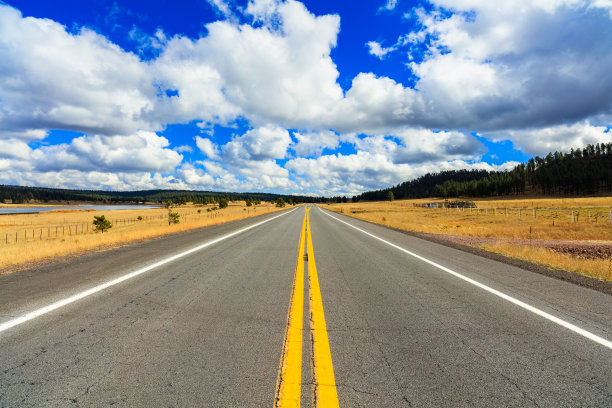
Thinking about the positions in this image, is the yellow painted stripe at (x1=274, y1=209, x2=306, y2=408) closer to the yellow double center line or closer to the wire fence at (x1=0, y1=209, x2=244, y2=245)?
the yellow double center line

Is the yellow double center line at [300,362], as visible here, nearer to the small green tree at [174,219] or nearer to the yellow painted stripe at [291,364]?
the yellow painted stripe at [291,364]

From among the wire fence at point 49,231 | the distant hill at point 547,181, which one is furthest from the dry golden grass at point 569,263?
the distant hill at point 547,181

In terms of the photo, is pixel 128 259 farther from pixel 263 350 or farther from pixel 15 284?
pixel 263 350

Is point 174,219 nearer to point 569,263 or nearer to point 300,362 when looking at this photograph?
point 569,263

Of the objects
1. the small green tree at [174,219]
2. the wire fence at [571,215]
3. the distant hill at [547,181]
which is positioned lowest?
the small green tree at [174,219]

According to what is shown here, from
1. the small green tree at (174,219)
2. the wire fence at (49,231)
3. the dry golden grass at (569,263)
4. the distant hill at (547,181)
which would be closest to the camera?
the dry golden grass at (569,263)

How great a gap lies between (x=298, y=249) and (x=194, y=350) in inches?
292

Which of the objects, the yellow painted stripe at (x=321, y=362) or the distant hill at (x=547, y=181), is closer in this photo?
the yellow painted stripe at (x=321, y=362)

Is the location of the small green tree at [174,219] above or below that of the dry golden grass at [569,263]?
below

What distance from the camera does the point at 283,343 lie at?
2953 mm

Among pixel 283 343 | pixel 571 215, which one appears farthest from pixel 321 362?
pixel 571 215

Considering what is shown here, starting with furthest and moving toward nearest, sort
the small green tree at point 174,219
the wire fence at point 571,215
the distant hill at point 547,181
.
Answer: the distant hill at point 547,181
the small green tree at point 174,219
the wire fence at point 571,215

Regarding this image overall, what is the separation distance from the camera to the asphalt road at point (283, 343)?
217 centimetres

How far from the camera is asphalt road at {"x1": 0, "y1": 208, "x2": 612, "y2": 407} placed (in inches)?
85.5
